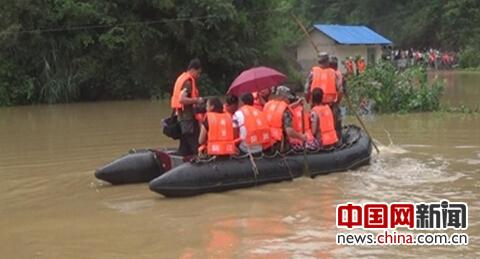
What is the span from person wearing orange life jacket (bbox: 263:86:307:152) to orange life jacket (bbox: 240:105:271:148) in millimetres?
188

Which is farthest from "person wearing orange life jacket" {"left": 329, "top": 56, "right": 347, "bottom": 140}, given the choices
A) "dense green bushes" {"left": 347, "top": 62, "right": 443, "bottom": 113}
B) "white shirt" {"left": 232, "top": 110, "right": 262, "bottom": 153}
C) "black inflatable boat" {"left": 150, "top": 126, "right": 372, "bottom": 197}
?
"dense green bushes" {"left": 347, "top": 62, "right": 443, "bottom": 113}

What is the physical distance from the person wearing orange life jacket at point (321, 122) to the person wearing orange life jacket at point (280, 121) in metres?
0.65

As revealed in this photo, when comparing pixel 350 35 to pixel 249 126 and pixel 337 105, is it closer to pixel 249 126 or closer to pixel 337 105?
pixel 337 105

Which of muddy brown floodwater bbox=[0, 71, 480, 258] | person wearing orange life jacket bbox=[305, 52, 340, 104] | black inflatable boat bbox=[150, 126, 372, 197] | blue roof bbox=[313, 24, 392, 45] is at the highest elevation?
blue roof bbox=[313, 24, 392, 45]

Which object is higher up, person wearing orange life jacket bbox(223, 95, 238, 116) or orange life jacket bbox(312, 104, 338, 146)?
person wearing orange life jacket bbox(223, 95, 238, 116)

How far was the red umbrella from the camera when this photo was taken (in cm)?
1006

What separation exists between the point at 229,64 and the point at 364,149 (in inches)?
761

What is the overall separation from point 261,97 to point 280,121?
66 cm

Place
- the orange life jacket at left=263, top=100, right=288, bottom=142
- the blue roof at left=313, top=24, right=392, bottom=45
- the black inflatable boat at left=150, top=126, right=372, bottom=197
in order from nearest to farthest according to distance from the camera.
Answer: the black inflatable boat at left=150, top=126, right=372, bottom=197, the orange life jacket at left=263, top=100, right=288, bottom=142, the blue roof at left=313, top=24, right=392, bottom=45

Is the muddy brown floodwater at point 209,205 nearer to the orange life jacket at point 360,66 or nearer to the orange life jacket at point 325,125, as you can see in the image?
the orange life jacket at point 325,125

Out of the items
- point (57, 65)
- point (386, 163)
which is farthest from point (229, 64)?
point (386, 163)

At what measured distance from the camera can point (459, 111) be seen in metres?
18.1

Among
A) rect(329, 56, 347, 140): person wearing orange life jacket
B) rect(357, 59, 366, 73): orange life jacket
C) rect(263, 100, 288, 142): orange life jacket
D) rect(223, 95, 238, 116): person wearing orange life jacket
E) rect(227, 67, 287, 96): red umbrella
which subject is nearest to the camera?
rect(223, 95, 238, 116): person wearing orange life jacket

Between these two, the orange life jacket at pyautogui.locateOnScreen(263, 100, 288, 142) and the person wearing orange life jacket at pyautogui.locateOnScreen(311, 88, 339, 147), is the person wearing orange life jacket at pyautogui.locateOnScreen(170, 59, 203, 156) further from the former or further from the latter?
the person wearing orange life jacket at pyautogui.locateOnScreen(311, 88, 339, 147)
